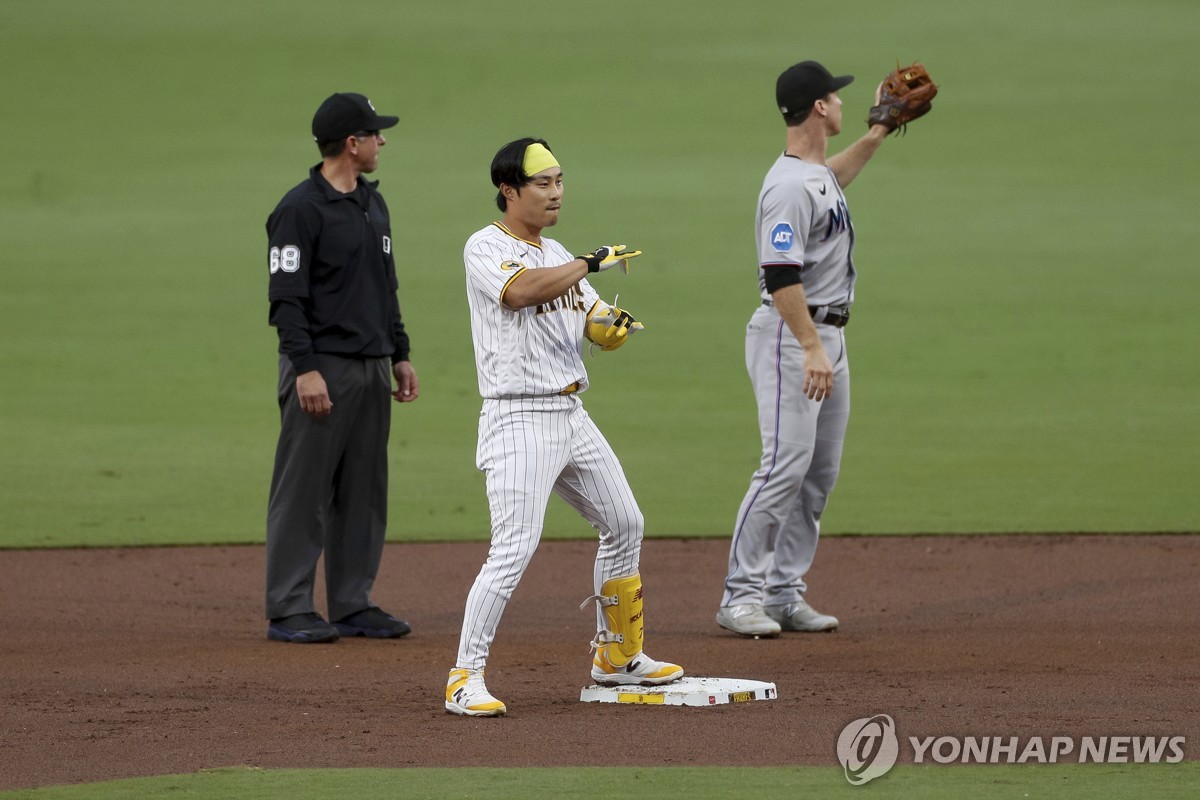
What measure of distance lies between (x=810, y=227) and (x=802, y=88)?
53 cm

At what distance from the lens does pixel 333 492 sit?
658cm

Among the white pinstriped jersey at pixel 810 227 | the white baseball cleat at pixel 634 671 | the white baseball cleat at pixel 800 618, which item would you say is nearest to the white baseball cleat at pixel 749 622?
the white baseball cleat at pixel 800 618

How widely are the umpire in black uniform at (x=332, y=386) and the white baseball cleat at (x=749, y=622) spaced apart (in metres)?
1.23

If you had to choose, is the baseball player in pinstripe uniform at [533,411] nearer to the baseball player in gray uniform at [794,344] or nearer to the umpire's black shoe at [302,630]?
the baseball player in gray uniform at [794,344]

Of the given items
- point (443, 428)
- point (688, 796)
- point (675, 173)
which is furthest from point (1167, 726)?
point (675, 173)

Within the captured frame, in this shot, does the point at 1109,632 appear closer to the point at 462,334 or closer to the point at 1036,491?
the point at 1036,491

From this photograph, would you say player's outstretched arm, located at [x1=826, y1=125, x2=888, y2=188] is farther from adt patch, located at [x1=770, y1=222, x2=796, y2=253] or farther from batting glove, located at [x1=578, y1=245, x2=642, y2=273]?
batting glove, located at [x1=578, y1=245, x2=642, y2=273]

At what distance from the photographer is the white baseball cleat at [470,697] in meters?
4.78

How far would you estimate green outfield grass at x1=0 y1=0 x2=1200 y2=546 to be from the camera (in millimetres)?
9844

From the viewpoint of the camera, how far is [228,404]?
39.5 ft

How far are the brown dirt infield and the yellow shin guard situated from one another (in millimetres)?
191

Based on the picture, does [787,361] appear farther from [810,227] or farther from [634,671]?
[634,671]

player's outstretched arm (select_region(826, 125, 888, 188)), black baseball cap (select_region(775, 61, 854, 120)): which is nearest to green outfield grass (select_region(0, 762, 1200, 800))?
black baseball cap (select_region(775, 61, 854, 120))

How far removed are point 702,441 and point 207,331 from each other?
532 cm
